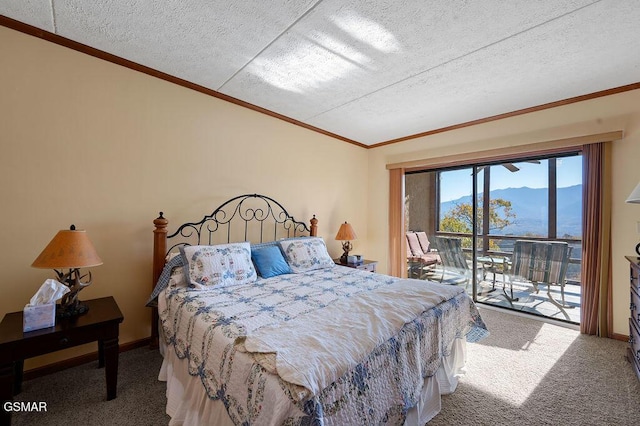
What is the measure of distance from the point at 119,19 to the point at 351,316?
2.50 meters

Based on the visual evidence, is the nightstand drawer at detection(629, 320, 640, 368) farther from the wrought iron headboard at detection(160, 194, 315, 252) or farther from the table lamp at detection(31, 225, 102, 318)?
the table lamp at detection(31, 225, 102, 318)

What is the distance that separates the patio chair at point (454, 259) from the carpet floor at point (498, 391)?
4.68ft

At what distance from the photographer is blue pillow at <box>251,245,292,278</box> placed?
264cm

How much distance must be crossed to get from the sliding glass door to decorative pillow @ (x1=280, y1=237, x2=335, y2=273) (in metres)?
2.04

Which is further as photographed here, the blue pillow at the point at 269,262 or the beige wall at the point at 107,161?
the blue pillow at the point at 269,262

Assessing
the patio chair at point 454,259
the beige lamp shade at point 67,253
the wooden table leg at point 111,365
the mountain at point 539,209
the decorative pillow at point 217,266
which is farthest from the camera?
the patio chair at point 454,259

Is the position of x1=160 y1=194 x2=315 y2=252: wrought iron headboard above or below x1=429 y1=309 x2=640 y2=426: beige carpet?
above

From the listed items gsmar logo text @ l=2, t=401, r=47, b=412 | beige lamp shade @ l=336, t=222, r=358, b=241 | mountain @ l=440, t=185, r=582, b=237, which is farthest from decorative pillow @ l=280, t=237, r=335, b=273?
mountain @ l=440, t=185, r=582, b=237

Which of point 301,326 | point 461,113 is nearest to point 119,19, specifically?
point 301,326

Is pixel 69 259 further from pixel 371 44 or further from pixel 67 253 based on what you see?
pixel 371 44

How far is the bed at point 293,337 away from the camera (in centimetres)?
110

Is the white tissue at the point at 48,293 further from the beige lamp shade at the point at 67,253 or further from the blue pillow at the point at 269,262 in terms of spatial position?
the blue pillow at the point at 269,262

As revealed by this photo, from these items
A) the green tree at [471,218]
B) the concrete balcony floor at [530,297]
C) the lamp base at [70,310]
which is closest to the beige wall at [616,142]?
the concrete balcony floor at [530,297]

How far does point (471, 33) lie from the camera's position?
1.94m
